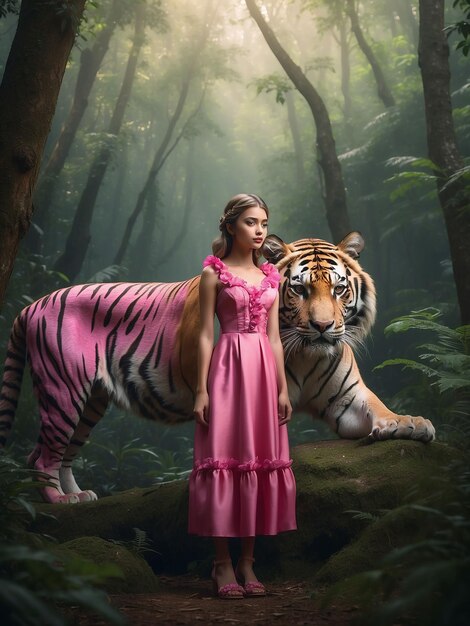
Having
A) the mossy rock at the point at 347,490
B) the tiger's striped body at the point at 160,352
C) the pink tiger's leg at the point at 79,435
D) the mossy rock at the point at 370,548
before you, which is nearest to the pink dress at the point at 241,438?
the mossy rock at the point at 370,548

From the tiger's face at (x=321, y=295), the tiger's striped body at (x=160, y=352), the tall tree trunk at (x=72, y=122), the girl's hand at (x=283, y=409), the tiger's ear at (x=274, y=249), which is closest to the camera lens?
the girl's hand at (x=283, y=409)

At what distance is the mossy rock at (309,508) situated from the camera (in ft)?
11.8

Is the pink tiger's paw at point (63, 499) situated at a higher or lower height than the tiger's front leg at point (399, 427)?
lower

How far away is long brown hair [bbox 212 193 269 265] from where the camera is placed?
140 inches

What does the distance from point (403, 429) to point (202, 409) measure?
1.20 metres

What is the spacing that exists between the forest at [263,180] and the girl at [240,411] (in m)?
0.84

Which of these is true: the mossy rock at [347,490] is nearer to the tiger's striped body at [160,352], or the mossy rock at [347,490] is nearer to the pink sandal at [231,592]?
the tiger's striped body at [160,352]

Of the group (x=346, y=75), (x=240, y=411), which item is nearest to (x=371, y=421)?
(x=240, y=411)

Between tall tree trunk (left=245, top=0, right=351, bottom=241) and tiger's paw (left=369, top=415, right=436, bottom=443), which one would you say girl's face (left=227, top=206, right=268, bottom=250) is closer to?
tiger's paw (left=369, top=415, right=436, bottom=443)

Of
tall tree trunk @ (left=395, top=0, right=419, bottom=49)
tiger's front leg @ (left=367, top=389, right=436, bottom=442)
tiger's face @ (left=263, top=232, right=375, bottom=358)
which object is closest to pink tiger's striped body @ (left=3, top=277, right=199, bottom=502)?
tiger's face @ (left=263, top=232, right=375, bottom=358)

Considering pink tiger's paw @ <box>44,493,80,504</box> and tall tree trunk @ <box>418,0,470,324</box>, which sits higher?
tall tree trunk @ <box>418,0,470,324</box>

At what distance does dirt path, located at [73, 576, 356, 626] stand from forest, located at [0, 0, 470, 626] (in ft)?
0.89

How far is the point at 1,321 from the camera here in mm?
9797

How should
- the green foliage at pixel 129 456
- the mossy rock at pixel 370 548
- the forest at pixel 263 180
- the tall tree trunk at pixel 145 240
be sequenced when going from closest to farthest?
the forest at pixel 263 180 → the mossy rock at pixel 370 548 → the green foliage at pixel 129 456 → the tall tree trunk at pixel 145 240
